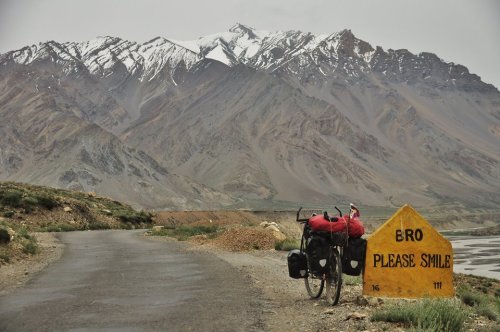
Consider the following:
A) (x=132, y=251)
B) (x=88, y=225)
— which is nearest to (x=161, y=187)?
(x=88, y=225)

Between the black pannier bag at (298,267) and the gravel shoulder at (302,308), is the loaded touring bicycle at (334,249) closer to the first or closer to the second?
the black pannier bag at (298,267)

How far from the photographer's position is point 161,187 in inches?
7574

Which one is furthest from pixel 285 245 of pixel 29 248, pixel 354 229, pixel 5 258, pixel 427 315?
pixel 427 315

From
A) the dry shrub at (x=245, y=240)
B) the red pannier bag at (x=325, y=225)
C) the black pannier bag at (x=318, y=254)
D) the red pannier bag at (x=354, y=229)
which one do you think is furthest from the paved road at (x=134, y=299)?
the dry shrub at (x=245, y=240)

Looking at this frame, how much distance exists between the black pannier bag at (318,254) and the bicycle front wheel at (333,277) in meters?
0.12

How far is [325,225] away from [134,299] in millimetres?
4172

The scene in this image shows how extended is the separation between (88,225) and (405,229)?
49346mm

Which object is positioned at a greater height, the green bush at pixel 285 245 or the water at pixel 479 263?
the green bush at pixel 285 245

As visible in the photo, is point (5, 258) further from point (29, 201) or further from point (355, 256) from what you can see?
point (29, 201)

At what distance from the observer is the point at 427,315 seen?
9617mm

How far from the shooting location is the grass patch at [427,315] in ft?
30.7

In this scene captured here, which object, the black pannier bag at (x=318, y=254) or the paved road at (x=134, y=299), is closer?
the paved road at (x=134, y=299)

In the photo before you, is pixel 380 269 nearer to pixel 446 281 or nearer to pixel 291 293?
pixel 446 281

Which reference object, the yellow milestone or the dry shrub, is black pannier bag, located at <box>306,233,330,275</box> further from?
the dry shrub
